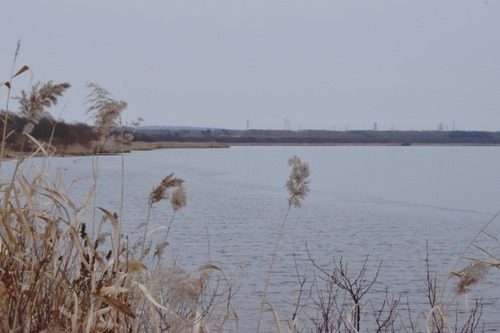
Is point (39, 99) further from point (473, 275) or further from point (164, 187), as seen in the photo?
point (473, 275)

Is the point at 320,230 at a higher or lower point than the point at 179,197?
lower

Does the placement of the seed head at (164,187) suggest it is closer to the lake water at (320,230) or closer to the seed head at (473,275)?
the lake water at (320,230)

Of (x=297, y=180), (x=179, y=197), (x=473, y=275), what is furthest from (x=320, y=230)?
(x=473, y=275)

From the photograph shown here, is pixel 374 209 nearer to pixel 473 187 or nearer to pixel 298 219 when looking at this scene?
pixel 298 219

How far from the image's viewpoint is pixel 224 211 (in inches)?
858

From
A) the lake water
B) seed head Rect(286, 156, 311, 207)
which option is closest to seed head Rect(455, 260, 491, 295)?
seed head Rect(286, 156, 311, 207)

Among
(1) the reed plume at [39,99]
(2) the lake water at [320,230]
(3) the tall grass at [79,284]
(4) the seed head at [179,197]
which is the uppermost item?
(1) the reed plume at [39,99]

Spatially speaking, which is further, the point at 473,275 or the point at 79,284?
the point at 79,284

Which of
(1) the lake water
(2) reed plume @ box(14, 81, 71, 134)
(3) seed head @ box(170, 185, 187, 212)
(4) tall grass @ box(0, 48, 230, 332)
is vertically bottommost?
(1) the lake water

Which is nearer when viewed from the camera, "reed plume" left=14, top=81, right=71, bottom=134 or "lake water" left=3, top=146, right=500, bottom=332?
"reed plume" left=14, top=81, right=71, bottom=134

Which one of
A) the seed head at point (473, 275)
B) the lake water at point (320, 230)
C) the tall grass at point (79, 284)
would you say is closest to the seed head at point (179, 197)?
the tall grass at point (79, 284)

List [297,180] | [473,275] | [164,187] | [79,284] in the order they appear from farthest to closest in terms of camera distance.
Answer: [297,180], [164,187], [79,284], [473,275]

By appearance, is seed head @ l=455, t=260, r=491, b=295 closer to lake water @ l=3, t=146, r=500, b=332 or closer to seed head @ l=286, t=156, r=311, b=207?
seed head @ l=286, t=156, r=311, b=207

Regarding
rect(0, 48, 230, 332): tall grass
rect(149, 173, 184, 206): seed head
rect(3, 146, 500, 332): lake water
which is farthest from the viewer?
rect(3, 146, 500, 332): lake water
